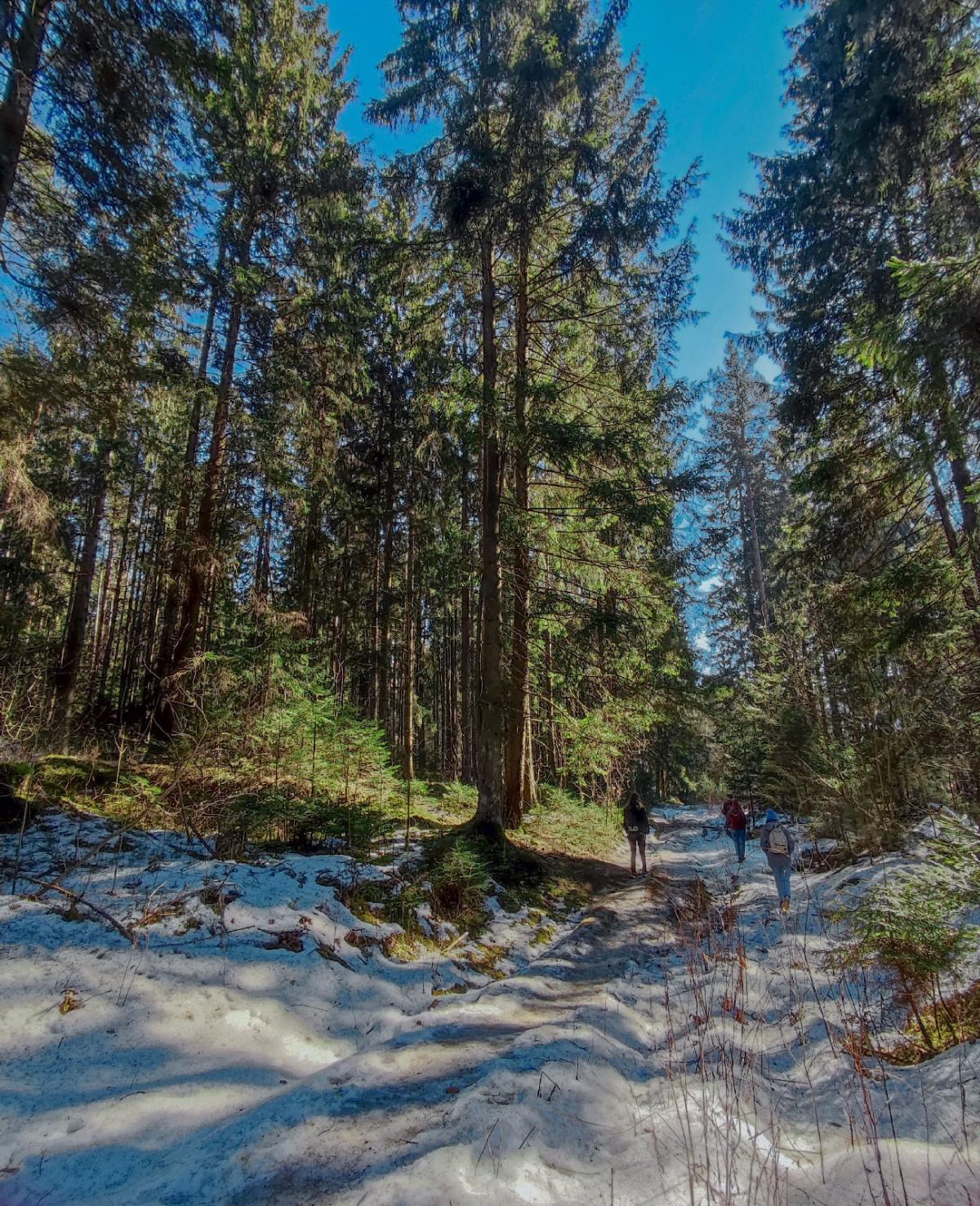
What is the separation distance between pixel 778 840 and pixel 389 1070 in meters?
6.61

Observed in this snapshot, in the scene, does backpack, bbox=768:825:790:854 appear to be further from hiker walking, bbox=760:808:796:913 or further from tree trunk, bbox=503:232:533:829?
tree trunk, bbox=503:232:533:829

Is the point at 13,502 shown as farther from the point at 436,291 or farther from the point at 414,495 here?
the point at 414,495

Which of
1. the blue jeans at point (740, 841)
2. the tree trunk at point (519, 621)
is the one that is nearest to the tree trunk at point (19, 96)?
the tree trunk at point (519, 621)

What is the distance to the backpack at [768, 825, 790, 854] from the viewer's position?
318 inches

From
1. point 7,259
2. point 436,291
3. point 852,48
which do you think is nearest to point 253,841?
point 7,259

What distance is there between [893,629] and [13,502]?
41.8 feet

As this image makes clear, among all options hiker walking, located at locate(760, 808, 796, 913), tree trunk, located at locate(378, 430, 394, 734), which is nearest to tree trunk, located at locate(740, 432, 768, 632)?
tree trunk, located at locate(378, 430, 394, 734)

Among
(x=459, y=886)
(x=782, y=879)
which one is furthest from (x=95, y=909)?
(x=782, y=879)

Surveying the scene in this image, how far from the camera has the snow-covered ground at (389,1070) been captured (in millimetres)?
2564

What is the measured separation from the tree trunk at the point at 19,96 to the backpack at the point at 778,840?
39.1 feet

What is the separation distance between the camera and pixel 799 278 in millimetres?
12234

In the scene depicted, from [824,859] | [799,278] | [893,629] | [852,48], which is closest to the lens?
[852,48]

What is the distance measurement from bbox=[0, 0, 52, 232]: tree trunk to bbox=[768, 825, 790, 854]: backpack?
11.9m

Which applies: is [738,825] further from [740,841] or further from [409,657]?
[409,657]
